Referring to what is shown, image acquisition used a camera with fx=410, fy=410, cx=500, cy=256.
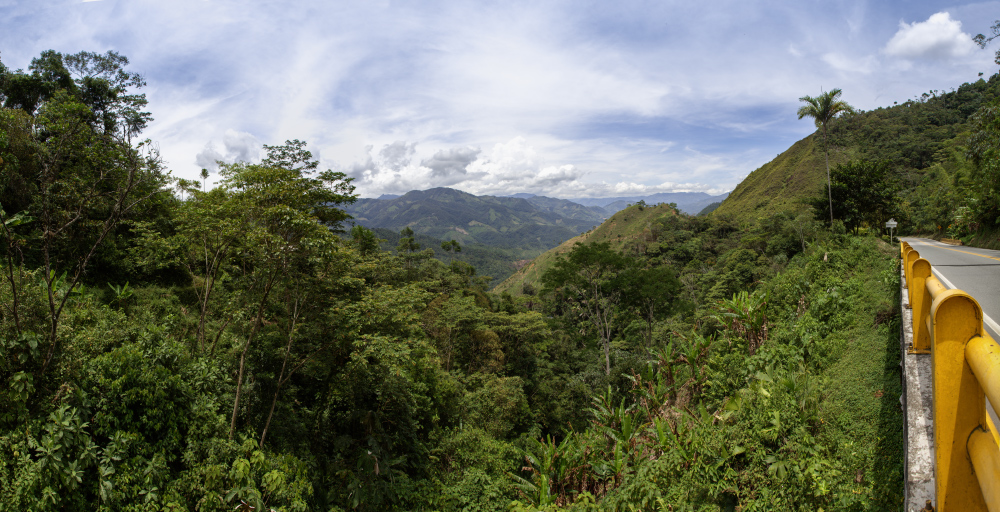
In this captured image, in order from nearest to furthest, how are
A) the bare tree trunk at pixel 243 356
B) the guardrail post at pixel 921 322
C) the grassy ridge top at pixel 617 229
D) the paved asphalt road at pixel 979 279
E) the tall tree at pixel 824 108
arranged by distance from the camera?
the guardrail post at pixel 921 322
the paved asphalt road at pixel 979 279
the bare tree trunk at pixel 243 356
the tall tree at pixel 824 108
the grassy ridge top at pixel 617 229

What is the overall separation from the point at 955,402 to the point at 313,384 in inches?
422

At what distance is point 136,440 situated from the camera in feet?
19.6

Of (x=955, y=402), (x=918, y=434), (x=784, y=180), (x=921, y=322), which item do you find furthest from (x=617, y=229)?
(x=955, y=402)

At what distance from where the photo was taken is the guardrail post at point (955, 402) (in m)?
1.37

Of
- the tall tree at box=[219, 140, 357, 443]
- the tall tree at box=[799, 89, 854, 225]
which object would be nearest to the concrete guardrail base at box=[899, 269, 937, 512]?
the tall tree at box=[219, 140, 357, 443]

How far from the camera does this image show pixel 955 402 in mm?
1422

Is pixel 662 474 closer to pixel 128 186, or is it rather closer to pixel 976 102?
pixel 128 186

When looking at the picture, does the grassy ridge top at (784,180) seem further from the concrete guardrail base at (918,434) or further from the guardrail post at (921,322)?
the concrete guardrail base at (918,434)

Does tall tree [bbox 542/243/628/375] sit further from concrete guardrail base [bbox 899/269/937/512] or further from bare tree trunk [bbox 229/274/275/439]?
concrete guardrail base [bbox 899/269/937/512]

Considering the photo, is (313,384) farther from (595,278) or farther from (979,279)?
(595,278)

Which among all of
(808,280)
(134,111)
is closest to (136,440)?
(808,280)

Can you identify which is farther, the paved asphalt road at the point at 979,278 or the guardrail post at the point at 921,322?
the paved asphalt road at the point at 979,278

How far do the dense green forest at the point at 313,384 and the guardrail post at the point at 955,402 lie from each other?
251 centimetres

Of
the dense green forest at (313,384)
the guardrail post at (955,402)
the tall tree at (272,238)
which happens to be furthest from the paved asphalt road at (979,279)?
the tall tree at (272,238)
